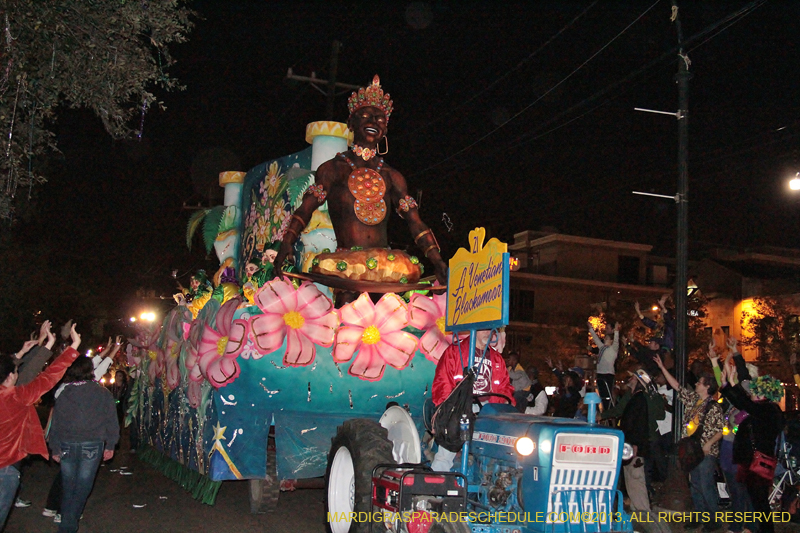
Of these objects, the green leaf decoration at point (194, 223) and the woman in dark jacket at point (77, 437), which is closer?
the woman in dark jacket at point (77, 437)

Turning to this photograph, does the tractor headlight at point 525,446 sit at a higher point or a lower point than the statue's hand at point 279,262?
lower

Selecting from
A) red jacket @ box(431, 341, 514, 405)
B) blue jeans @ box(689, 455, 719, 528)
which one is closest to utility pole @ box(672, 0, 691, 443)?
blue jeans @ box(689, 455, 719, 528)

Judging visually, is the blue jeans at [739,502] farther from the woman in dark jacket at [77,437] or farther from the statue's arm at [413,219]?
the woman in dark jacket at [77,437]

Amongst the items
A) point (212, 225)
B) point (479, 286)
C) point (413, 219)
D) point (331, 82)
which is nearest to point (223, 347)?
point (413, 219)

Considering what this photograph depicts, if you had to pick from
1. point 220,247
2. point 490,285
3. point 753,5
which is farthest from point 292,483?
point 753,5

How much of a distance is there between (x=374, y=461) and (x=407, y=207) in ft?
13.5

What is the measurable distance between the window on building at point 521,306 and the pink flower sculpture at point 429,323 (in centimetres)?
3793

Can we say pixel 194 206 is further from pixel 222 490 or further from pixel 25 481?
pixel 222 490

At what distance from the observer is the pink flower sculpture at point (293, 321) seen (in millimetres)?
7930

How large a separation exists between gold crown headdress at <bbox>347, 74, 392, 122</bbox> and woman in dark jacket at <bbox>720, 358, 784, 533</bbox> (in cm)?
520

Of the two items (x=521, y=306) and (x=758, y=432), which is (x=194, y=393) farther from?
(x=521, y=306)

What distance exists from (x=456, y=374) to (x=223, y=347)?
295 cm

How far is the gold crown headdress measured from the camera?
9.34 m

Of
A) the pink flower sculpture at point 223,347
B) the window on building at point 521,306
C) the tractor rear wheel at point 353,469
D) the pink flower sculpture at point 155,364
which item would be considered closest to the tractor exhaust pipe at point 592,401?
the tractor rear wheel at point 353,469
